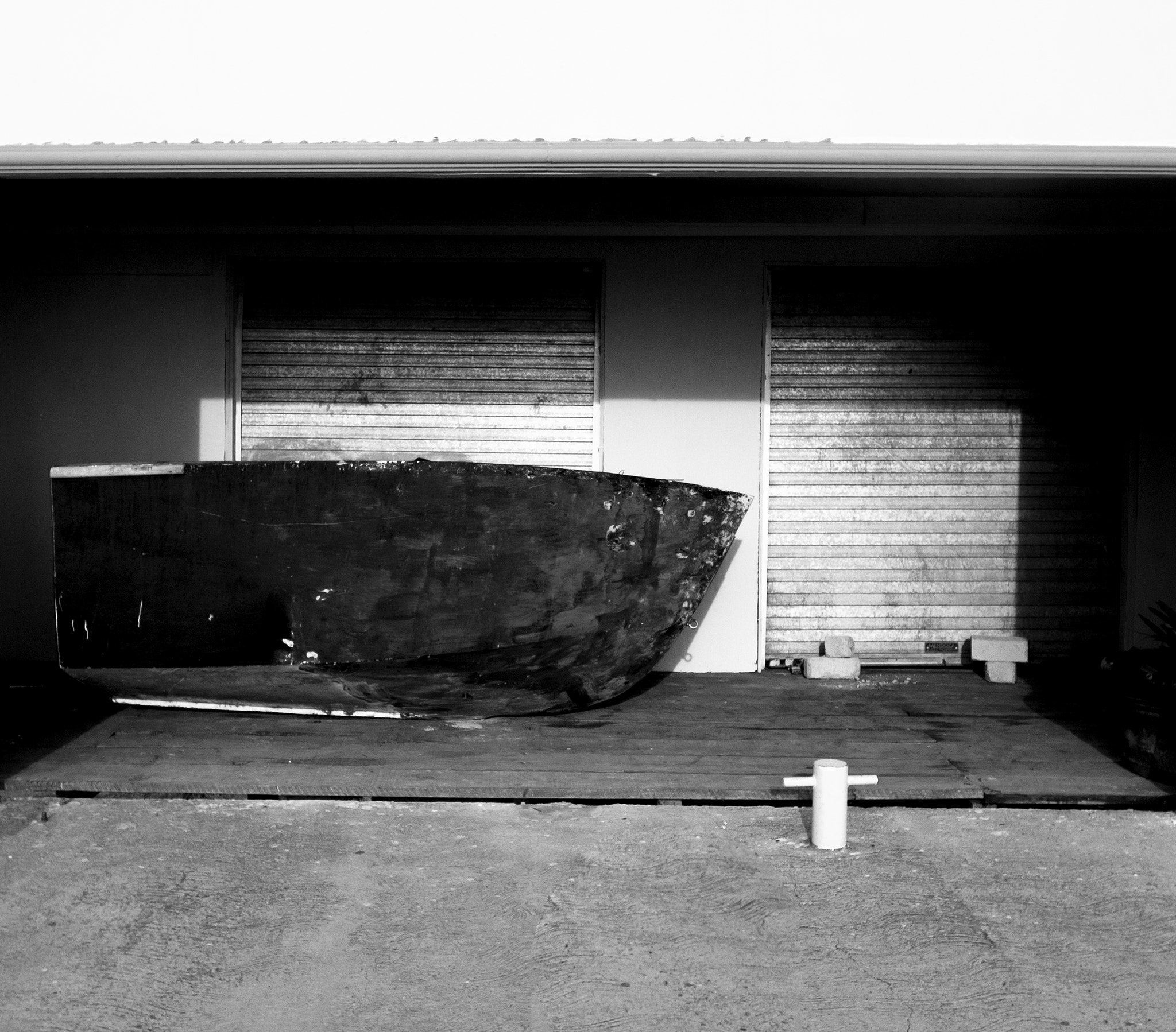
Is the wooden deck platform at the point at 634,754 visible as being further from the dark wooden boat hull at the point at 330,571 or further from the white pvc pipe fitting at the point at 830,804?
the white pvc pipe fitting at the point at 830,804

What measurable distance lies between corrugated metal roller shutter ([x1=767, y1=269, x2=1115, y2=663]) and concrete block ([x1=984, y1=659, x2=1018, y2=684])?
35cm

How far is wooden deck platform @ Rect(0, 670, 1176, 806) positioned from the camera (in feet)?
15.3

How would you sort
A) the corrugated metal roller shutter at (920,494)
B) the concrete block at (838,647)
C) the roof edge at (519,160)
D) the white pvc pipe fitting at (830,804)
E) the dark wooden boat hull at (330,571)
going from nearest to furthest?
the white pvc pipe fitting at (830,804) → the roof edge at (519,160) → the dark wooden boat hull at (330,571) → the concrete block at (838,647) → the corrugated metal roller shutter at (920,494)

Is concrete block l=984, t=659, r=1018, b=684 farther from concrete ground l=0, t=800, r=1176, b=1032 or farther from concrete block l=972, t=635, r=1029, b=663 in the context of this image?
concrete ground l=0, t=800, r=1176, b=1032

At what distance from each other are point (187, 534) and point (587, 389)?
8.41 ft

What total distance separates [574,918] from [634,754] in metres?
1.66

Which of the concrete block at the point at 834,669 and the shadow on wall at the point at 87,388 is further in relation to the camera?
the shadow on wall at the point at 87,388

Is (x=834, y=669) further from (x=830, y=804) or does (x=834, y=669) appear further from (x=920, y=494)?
(x=830, y=804)

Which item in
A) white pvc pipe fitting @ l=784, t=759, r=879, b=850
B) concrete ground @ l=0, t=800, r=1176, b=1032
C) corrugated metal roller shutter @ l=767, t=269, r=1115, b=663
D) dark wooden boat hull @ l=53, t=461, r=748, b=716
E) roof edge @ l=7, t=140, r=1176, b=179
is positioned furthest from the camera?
corrugated metal roller shutter @ l=767, t=269, r=1115, b=663

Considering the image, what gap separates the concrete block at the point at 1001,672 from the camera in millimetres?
6867

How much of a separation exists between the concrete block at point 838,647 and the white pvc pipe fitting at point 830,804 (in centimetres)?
284

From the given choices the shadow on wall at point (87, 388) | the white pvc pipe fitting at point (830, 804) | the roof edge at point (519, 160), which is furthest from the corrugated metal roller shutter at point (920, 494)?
the shadow on wall at point (87, 388)

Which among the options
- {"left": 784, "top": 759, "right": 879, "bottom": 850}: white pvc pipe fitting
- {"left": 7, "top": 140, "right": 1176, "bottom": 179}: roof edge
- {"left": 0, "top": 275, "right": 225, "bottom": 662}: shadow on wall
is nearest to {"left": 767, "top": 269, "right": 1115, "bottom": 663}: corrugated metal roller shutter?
{"left": 7, "top": 140, "right": 1176, "bottom": 179}: roof edge

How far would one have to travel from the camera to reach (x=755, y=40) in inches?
235
